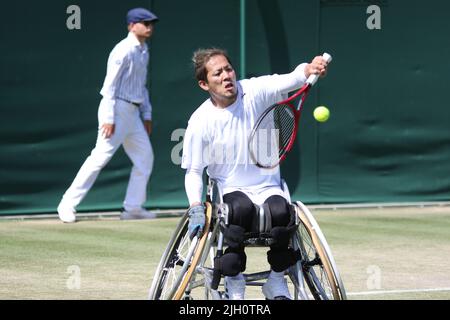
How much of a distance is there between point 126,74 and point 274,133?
4.75 meters

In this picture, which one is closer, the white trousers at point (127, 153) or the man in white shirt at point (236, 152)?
the man in white shirt at point (236, 152)

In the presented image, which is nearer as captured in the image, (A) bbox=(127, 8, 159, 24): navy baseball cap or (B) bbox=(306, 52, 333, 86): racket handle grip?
(B) bbox=(306, 52, 333, 86): racket handle grip

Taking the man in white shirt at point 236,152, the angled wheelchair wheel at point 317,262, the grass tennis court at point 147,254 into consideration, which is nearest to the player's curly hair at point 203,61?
the man in white shirt at point 236,152

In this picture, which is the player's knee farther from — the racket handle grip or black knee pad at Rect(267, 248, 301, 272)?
the racket handle grip

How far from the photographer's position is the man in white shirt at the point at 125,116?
11.3 m

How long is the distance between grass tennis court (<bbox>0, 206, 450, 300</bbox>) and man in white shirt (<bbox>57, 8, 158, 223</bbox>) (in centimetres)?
39

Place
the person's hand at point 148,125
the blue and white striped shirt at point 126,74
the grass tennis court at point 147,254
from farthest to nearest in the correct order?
the person's hand at point 148,125, the blue and white striped shirt at point 126,74, the grass tennis court at point 147,254

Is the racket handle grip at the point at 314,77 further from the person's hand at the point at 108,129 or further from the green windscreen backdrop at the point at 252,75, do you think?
the green windscreen backdrop at the point at 252,75

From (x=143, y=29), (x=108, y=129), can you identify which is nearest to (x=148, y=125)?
(x=108, y=129)

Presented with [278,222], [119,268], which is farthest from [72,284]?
[278,222]

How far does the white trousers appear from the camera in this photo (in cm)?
1134

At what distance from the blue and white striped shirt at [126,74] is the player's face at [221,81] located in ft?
14.3

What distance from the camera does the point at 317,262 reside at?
21.2ft

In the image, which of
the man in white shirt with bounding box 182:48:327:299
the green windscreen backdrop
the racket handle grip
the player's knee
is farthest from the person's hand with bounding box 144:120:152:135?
the player's knee
